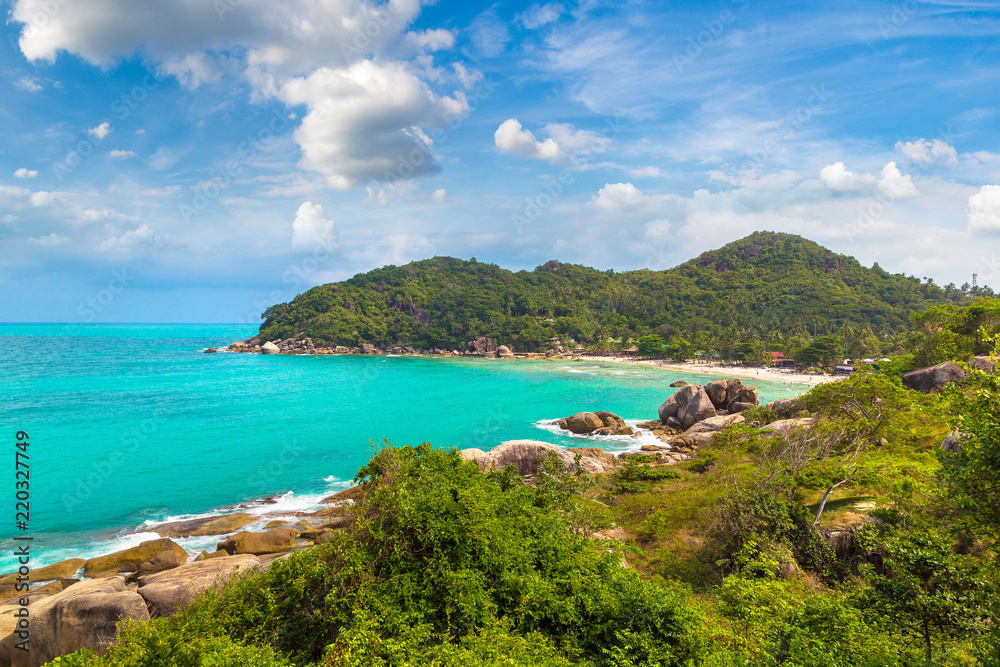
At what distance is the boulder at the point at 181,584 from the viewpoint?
10.9 m

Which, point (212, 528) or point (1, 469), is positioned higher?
point (1, 469)

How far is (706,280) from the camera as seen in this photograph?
14250 cm

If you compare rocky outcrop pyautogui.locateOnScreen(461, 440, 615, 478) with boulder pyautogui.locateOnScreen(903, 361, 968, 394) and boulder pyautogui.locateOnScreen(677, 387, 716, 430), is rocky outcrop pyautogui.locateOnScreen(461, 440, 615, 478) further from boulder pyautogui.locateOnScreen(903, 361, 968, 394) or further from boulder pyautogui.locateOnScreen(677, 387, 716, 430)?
boulder pyautogui.locateOnScreen(903, 361, 968, 394)

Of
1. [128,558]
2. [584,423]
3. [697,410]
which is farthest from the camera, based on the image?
[584,423]

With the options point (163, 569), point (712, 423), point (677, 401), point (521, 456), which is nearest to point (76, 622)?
point (163, 569)

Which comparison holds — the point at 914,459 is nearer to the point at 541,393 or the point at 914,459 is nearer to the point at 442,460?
the point at 442,460

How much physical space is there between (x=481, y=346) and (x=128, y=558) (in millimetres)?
95947

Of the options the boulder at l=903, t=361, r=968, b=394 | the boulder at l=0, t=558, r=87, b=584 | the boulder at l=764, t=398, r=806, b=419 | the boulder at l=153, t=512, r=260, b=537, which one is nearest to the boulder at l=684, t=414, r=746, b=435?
the boulder at l=764, t=398, r=806, b=419

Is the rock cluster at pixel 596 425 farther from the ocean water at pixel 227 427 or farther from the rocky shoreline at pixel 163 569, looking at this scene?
the rocky shoreline at pixel 163 569

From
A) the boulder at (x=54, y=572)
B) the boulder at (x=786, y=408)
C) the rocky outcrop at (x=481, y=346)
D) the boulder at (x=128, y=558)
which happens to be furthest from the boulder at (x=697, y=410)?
the rocky outcrop at (x=481, y=346)

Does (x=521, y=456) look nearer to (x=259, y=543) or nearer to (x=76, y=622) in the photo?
(x=259, y=543)

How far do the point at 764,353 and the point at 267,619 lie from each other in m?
88.0

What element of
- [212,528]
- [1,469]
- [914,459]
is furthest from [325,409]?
[914,459]

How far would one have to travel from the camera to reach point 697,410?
35.0m
